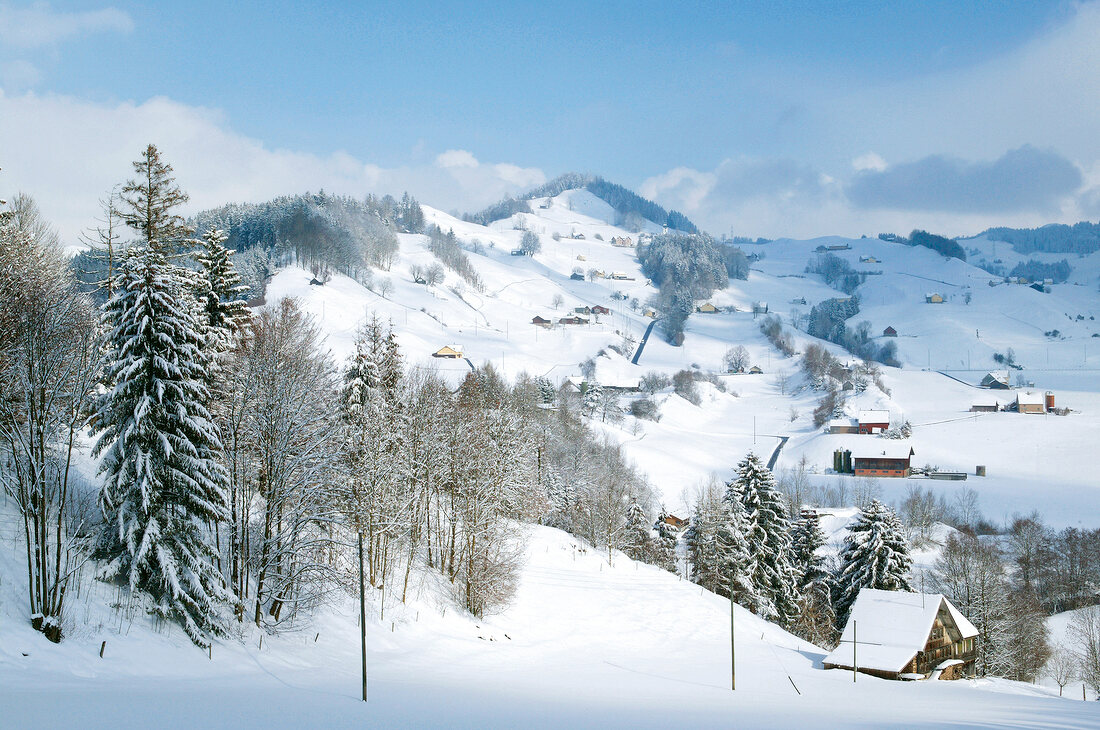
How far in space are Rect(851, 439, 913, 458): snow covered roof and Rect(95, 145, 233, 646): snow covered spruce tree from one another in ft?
269

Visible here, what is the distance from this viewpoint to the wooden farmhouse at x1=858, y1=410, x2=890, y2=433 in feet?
→ 316

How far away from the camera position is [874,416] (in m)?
97.8

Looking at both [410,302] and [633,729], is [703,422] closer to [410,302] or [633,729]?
[410,302]

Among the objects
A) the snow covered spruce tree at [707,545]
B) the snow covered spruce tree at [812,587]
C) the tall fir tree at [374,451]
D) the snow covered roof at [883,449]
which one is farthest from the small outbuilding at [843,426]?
the tall fir tree at [374,451]

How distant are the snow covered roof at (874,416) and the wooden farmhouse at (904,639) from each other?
62262mm

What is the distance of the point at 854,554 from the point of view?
140 ft

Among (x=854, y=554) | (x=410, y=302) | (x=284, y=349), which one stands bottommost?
(x=854, y=554)

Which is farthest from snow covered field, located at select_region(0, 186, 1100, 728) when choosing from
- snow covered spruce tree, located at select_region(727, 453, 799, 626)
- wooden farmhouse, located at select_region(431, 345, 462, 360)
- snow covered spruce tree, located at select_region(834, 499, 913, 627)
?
snow covered spruce tree, located at select_region(834, 499, 913, 627)

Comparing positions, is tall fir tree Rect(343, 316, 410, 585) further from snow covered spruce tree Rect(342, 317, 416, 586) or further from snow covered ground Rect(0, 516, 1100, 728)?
snow covered ground Rect(0, 516, 1100, 728)

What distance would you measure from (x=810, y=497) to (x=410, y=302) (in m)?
Result: 79.3

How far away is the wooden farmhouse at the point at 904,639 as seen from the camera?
113ft

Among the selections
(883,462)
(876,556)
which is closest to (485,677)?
(876,556)

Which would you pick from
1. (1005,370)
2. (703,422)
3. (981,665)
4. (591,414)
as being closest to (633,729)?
(981,665)

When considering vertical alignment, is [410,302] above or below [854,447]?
above
